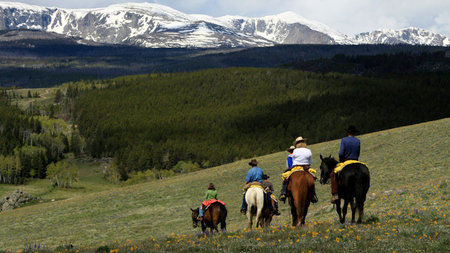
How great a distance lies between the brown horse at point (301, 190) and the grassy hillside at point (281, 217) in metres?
0.86

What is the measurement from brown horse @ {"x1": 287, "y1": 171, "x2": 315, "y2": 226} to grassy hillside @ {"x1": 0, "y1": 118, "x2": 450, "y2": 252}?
86cm

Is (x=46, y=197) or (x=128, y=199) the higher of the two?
(x=128, y=199)

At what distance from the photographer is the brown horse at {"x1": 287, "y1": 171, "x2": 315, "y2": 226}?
→ 61.7ft

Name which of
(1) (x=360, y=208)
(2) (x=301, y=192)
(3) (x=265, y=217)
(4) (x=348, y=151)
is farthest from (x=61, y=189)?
(1) (x=360, y=208)

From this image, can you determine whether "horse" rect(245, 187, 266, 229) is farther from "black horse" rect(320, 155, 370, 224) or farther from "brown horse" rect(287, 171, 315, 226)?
"black horse" rect(320, 155, 370, 224)

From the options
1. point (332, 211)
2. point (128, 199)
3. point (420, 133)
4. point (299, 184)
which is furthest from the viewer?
point (420, 133)

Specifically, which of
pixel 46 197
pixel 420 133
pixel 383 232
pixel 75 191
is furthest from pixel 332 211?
pixel 75 191

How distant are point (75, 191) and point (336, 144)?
10802cm

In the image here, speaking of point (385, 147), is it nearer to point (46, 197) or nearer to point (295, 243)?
point (295, 243)

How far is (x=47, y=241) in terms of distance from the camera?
3991 centimetres

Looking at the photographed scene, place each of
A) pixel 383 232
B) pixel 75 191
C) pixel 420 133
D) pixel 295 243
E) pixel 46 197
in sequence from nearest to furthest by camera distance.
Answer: pixel 295 243 → pixel 383 232 → pixel 420 133 → pixel 46 197 → pixel 75 191

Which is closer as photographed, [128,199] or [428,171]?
[428,171]

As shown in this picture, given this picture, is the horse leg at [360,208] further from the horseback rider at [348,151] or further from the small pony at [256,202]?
the small pony at [256,202]

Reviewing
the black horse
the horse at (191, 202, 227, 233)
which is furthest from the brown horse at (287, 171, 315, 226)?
the horse at (191, 202, 227, 233)
